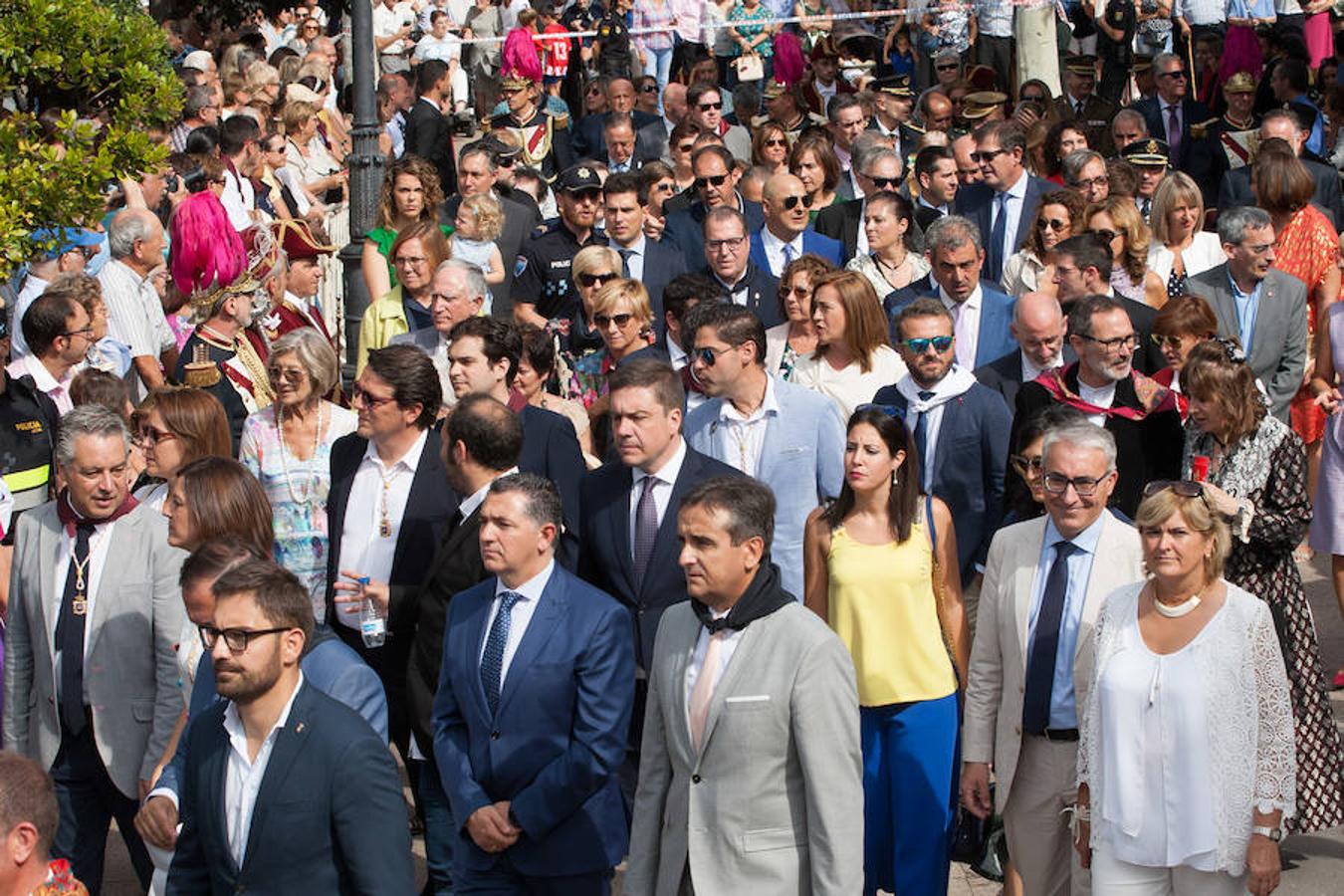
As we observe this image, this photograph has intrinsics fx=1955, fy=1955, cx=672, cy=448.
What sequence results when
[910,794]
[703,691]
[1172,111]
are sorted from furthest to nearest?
[1172,111]
[910,794]
[703,691]

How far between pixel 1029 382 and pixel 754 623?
3.20 m

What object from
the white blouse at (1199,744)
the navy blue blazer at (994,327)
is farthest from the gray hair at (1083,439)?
the navy blue blazer at (994,327)

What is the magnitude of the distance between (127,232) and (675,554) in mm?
5216

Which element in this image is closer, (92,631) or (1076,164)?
(92,631)

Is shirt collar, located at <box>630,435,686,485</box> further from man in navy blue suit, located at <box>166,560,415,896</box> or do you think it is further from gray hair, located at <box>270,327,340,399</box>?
man in navy blue suit, located at <box>166,560,415,896</box>

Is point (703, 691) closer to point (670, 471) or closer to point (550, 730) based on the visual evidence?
point (550, 730)

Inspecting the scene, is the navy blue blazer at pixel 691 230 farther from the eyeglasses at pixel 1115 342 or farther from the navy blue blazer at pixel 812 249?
the eyeglasses at pixel 1115 342

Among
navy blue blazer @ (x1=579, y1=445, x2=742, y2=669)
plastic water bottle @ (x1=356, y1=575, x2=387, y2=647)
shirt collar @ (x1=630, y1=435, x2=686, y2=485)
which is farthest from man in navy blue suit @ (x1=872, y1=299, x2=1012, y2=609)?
plastic water bottle @ (x1=356, y1=575, x2=387, y2=647)

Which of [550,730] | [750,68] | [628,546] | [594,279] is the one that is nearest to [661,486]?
[628,546]

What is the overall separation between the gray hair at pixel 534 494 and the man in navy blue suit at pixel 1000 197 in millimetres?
6573

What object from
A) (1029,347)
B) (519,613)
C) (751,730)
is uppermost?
(1029,347)

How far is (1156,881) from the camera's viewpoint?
5.95 metres

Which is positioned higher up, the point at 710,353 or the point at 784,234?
the point at 784,234

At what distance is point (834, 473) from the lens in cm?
784
